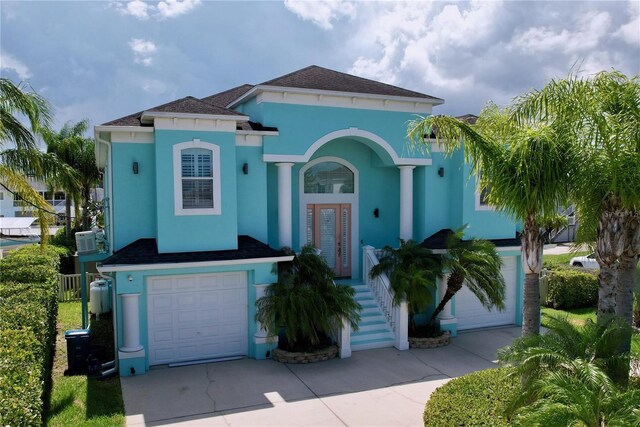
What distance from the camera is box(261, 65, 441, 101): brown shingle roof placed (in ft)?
46.1

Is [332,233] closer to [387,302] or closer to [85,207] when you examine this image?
[387,302]

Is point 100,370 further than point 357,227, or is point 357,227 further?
point 357,227

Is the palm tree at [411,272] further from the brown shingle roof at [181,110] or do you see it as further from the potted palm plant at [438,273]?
the brown shingle roof at [181,110]

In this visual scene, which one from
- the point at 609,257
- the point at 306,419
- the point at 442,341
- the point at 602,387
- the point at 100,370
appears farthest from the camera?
the point at 442,341

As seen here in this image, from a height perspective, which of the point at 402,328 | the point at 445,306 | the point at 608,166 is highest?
the point at 608,166

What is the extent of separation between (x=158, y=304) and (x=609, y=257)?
9.49 meters

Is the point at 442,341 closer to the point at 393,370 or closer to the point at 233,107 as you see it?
the point at 393,370

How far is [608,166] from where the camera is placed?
7422 millimetres

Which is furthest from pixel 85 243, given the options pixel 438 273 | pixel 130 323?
pixel 438 273

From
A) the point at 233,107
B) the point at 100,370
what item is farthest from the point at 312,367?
the point at 233,107

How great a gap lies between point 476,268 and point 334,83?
252 inches

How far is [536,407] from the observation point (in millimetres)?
6398

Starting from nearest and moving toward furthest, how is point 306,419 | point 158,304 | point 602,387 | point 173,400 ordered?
point 602,387
point 306,419
point 173,400
point 158,304

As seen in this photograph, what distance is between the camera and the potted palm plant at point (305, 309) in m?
12.2
